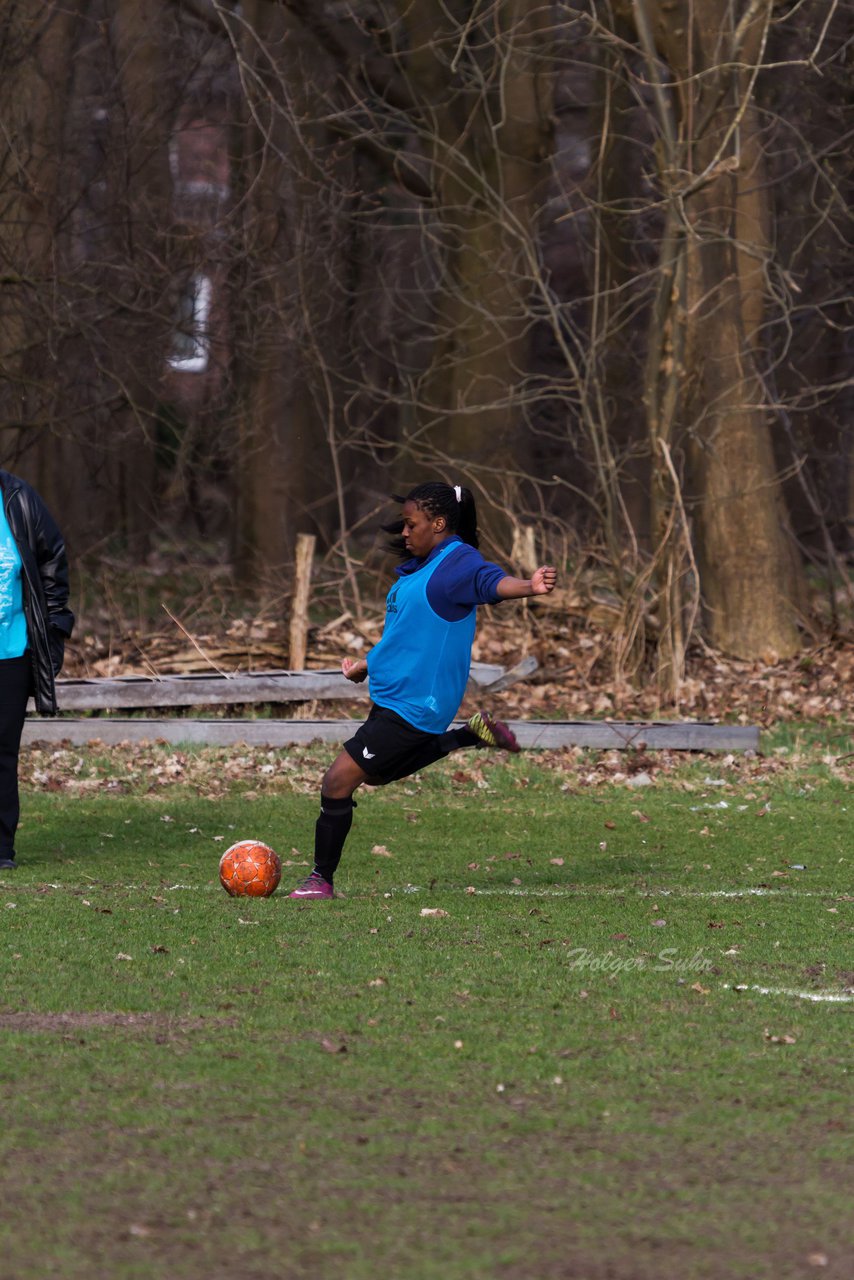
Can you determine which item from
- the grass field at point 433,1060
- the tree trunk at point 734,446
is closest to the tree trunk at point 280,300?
the tree trunk at point 734,446

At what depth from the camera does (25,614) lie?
9.26 metres

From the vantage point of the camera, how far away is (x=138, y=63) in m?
22.3

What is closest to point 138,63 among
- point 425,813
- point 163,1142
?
point 425,813

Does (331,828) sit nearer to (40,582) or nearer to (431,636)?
(431,636)

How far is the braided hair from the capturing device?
26.3 ft

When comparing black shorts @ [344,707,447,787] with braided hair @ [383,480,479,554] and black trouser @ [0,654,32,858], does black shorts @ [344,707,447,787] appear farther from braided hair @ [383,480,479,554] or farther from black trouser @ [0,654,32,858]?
black trouser @ [0,654,32,858]

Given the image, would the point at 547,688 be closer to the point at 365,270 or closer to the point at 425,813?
the point at 425,813

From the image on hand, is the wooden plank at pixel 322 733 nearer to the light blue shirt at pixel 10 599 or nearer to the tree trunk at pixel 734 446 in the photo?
the light blue shirt at pixel 10 599

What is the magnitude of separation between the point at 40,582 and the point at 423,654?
8.02 ft

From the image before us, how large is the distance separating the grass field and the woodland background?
743 cm

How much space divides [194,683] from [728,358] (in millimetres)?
7499

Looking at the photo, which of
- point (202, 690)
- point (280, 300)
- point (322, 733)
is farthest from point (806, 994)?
point (280, 300)

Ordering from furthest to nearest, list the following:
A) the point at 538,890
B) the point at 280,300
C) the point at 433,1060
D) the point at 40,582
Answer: the point at 280,300 < the point at 40,582 < the point at 538,890 < the point at 433,1060

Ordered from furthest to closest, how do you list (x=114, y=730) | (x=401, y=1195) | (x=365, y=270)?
1. (x=365, y=270)
2. (x=114, y=730)
3. (x=401, y=1195)
